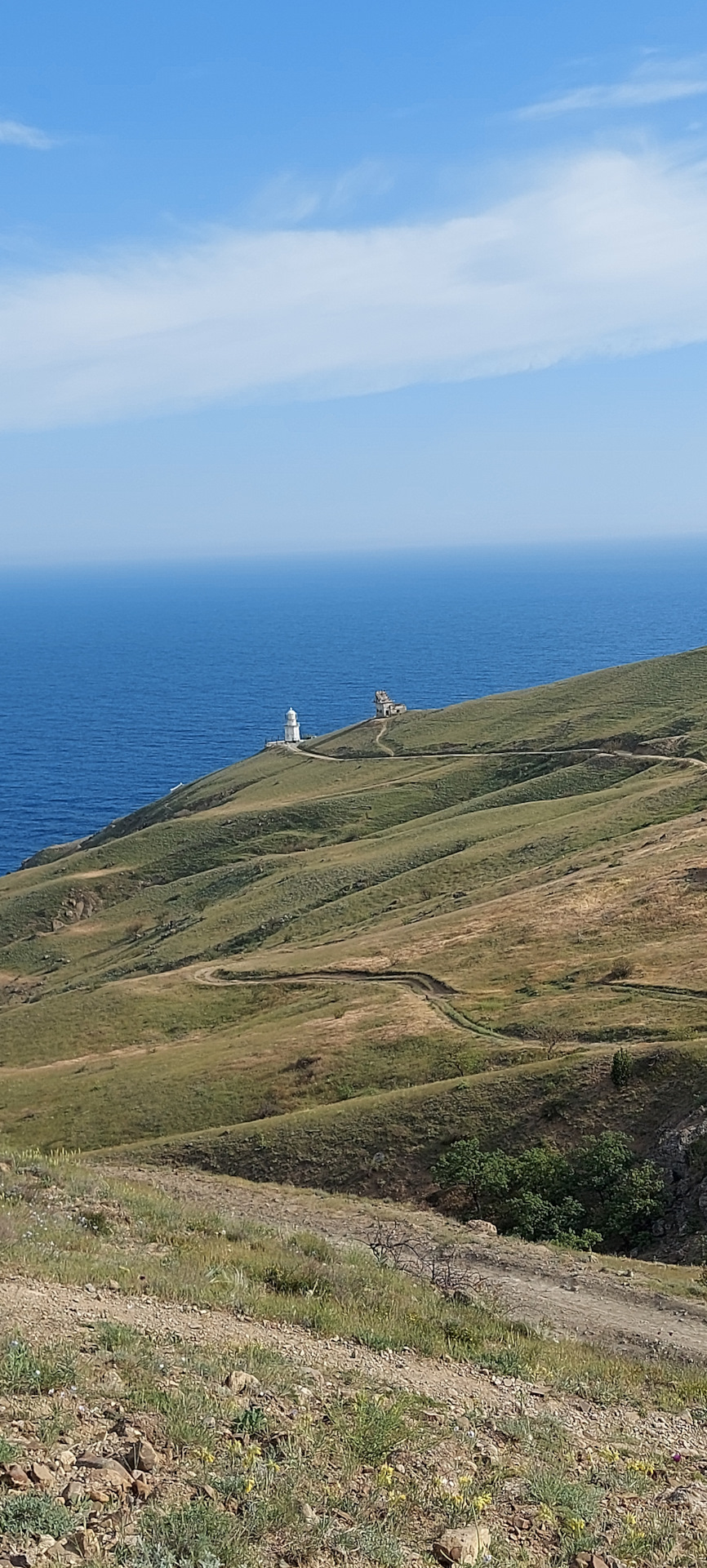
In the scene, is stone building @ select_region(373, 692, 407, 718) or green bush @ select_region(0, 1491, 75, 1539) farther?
stone building @ select_region(373, 692, 407, 718)

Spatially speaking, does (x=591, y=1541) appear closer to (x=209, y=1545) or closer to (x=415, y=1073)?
(x=209, y=1545)

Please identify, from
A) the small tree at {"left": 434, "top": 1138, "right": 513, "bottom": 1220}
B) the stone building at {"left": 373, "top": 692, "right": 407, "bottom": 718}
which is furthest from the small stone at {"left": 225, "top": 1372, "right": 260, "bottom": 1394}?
the stone building at {"left": 373, "top": 692, "right": 407, "bottom": 718}

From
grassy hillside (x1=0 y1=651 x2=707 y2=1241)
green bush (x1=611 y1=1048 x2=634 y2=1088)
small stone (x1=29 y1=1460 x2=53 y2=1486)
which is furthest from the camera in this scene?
grassy hillside (x1=0 y1=651 x2=707 y2=1241)

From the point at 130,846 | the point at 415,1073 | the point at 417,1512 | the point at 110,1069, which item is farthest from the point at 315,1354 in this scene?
the point at 130,846

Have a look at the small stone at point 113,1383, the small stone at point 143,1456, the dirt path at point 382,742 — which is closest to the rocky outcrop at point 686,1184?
the small stone at point 113,1383

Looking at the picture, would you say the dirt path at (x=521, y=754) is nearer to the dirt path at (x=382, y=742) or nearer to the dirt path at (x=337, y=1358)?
the dirt path at (x=382, y=742)

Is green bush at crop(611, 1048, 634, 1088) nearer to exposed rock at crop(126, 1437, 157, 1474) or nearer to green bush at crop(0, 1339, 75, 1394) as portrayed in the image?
green bush at crop(0, 1339, 75, 1394)

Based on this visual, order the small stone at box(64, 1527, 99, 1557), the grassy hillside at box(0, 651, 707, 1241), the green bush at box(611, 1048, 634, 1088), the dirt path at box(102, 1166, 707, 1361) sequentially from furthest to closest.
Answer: the grassy hillside at box(0, 651, 707, 1241) → the green bush at box(611, 1048, 634, 1088) → the dirt path at box(102, 1166, 707, 1361) → the small stone at box(64, 1527, 99, 1557)
